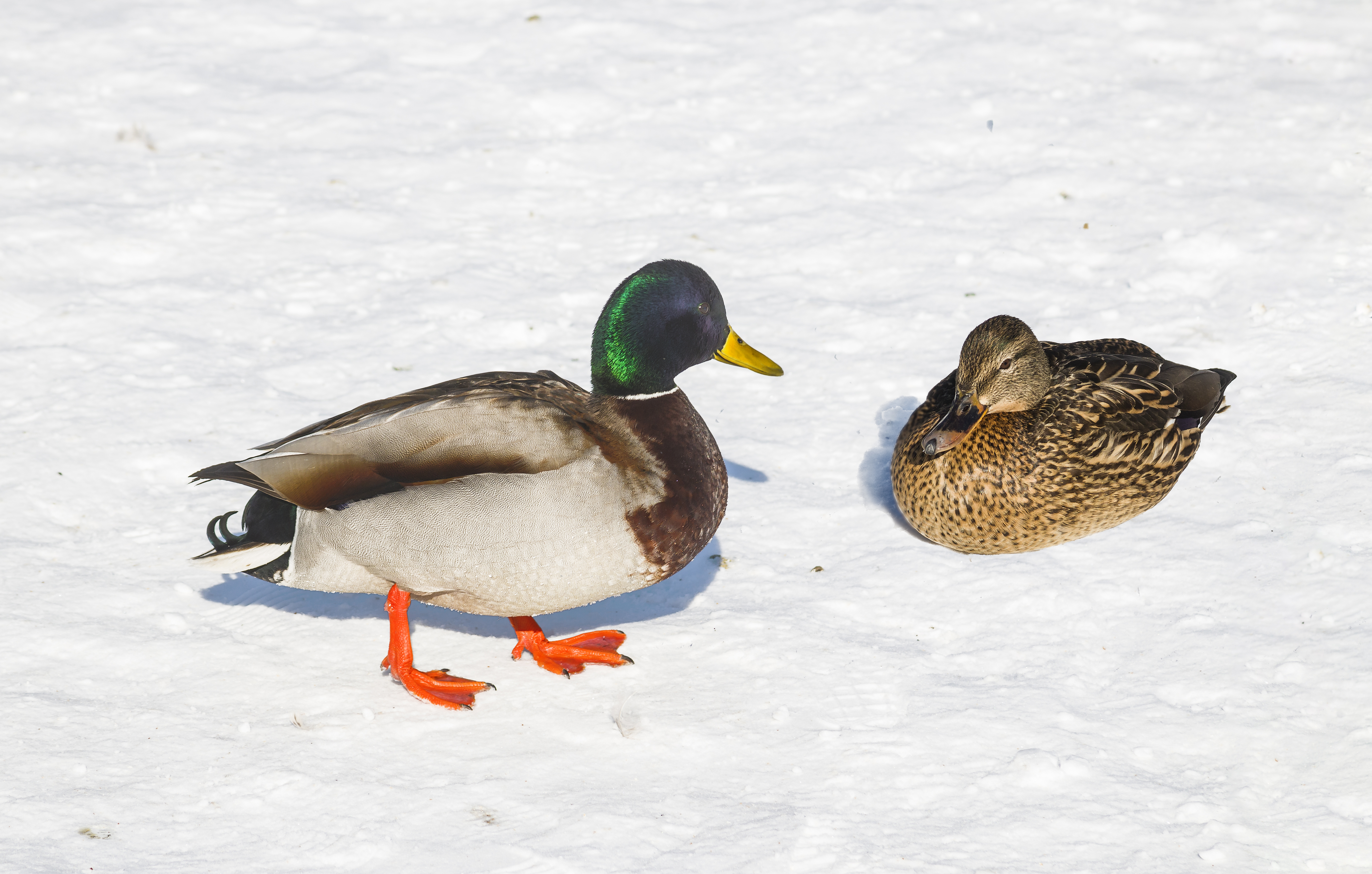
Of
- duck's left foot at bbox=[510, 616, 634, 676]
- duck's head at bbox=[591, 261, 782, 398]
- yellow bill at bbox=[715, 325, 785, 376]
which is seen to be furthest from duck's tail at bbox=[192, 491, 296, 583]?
yellow bill at bbox=[715, 325, 785, 376]

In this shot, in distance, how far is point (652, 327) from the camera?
3627mm

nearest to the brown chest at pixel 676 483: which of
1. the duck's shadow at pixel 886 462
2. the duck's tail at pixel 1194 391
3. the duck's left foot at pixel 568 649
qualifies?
the duck's left foot at pixel 568 649

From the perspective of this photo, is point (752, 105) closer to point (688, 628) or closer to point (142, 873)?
point (688, 628)

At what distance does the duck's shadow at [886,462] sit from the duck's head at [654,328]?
1.08 metres

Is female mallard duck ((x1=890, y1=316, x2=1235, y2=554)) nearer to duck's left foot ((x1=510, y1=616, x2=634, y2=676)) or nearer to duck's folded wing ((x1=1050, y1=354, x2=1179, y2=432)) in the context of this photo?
duck's folded wing ((x1=1050, y1=354, x2=1179, y2=432))

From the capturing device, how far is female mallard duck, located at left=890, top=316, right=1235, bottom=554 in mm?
4023

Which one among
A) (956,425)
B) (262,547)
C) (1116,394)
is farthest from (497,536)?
(1116,394)

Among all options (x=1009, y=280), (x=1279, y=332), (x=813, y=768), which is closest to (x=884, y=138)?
(x=1009, y=280)

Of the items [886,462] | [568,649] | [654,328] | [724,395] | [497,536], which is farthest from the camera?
[724,395]

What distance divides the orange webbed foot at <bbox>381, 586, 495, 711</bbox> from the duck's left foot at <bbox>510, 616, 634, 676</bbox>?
0.74 ft

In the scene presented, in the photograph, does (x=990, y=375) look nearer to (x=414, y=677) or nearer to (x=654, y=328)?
(x=654, y=328)

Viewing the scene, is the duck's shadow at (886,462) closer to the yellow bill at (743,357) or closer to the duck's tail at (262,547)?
the yellow bill at (743,357)

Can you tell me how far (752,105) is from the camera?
7.07 meters

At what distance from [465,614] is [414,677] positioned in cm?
58
